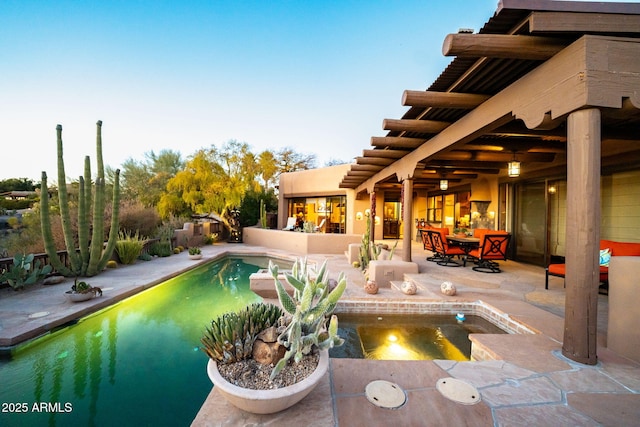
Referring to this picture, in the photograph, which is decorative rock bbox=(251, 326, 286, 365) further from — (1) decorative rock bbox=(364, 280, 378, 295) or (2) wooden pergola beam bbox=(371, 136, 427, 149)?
(2) wooden pergola beam bbox=(371, 136, 427, 149)

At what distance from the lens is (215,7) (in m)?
9.90

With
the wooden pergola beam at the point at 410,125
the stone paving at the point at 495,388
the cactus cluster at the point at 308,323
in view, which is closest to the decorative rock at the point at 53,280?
the stone paving at the point at 495,388

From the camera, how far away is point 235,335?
179 centimetres

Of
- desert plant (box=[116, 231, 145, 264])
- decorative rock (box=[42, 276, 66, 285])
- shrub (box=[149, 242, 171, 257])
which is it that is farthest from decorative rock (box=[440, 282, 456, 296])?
shrub (box=[149, 242, 171, 257])

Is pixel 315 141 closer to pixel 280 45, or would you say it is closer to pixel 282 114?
pixel 282 114

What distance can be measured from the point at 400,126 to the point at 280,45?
1020 centimetres

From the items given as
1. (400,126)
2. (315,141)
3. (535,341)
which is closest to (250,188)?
(315,141)

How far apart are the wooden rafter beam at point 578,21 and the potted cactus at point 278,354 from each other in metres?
2.47

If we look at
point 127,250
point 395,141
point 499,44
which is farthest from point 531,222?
point 127,250

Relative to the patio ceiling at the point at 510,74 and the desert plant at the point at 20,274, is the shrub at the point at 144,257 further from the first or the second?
the patio ceiling at the point at 510,74

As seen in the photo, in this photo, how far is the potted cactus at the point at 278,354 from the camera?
154cm

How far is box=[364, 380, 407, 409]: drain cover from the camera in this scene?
6.08 feet

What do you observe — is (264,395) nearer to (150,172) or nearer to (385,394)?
(385,394)

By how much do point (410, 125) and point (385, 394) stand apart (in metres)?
3.65
